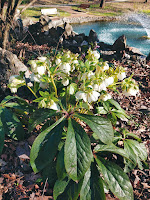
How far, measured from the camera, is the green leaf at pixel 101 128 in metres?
1.14

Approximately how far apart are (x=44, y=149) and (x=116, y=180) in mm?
543

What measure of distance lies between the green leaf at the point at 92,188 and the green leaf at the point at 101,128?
29cm

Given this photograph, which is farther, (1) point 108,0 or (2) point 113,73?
(1) point 108,0

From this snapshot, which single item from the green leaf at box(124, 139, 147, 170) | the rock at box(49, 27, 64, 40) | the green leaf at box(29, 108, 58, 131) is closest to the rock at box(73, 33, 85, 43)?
the rock at box(49, 27, 64, 40)

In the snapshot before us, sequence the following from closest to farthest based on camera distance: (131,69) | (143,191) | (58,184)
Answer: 1. (58,184)
2. (143,191)
3. (131,69)

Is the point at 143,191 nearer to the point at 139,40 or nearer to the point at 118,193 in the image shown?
the point at 118,193

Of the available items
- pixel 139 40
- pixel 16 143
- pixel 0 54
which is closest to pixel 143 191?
pixel 16 143

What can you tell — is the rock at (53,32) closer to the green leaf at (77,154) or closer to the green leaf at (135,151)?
the green leaf at (135,151)

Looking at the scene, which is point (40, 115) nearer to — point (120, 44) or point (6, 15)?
point (6, 15)

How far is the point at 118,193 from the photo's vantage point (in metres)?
1.23

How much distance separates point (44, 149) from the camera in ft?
3.76

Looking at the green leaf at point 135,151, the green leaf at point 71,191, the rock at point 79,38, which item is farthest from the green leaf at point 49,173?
the rock at point 79,38

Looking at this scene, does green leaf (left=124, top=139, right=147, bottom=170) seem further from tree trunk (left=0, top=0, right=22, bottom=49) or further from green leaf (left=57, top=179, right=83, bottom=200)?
tree trunk (left=0, top=0, right=22, bottom=49)

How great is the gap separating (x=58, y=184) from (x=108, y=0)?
18.7m
